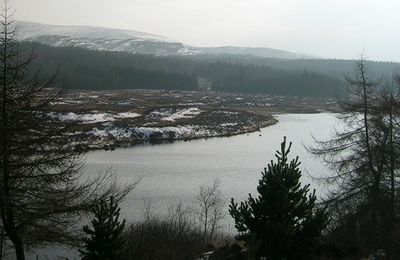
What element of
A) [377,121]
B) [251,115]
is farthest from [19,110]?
[251,115]

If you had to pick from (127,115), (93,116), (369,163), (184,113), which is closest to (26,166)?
(369,163)

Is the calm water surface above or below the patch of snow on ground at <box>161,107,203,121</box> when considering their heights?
above

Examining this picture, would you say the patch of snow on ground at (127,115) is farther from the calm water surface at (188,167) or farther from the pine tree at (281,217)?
the pine tree at (281,217)

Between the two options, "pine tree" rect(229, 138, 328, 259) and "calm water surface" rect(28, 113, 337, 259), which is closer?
"pine tree" rect(229, 138, 328, 259)

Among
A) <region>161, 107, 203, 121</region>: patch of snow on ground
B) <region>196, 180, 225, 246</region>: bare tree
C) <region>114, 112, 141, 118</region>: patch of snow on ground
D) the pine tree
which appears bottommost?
<region>161, 107, 203, 121</region>: patch of snow on ground

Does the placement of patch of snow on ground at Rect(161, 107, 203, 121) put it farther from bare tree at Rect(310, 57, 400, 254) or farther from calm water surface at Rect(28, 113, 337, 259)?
bare tree at Rect(310, 57, 400, 254)

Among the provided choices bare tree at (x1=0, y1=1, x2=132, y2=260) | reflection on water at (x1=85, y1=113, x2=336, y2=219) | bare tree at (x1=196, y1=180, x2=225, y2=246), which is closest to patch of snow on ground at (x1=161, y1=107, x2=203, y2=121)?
reflection on water at (x1=85, y1=113, x2=336, y2=219)

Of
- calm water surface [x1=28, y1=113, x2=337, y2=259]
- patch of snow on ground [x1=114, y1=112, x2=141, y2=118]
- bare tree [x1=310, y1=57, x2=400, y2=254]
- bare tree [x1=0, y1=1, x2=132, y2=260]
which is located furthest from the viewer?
patch of snow on ground [x1=114, y1=112, x2=141, y2=118]

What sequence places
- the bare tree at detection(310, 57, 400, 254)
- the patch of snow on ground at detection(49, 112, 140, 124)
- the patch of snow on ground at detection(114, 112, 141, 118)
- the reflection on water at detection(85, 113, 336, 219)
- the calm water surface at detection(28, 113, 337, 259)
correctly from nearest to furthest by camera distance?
the bare tree at detection(310, 57, 400, 254), the calm water surface at detection(28, 113, 337, 259), the reflection on water at detection(85, 113, 336, 219), the patch of snow on ground at detection(49, 112, 140, 124), the patch of snow on ground at detection(114, 112, 141, 118)

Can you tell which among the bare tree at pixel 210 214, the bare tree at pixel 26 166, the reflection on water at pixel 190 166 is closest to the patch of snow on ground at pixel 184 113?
the reflection on water at pixel 190 166
